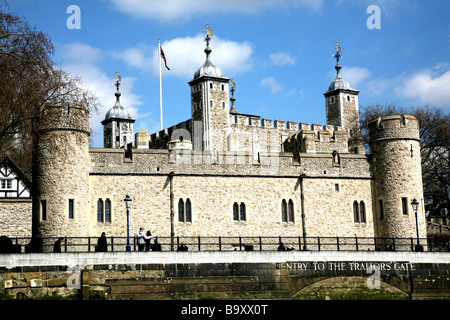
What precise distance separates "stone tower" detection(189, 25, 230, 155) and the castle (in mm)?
24826

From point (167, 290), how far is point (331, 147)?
24.5m

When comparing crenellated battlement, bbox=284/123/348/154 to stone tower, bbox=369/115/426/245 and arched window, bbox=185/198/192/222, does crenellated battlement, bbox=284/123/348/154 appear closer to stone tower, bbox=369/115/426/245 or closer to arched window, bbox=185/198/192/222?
stone tower, bbox=369/115/426/245

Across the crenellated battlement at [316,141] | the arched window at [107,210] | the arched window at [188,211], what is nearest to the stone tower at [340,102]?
the crenellated battlement at [316,141]

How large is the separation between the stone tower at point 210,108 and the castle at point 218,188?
2483 cm

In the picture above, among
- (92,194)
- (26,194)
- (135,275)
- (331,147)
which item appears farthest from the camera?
(331,147)

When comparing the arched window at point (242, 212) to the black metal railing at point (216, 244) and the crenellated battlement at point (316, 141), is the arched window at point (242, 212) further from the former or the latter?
the crenellated battlement at point (316, 141)

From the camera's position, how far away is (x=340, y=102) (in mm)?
80375

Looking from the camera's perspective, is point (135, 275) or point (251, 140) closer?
point (135, 275)

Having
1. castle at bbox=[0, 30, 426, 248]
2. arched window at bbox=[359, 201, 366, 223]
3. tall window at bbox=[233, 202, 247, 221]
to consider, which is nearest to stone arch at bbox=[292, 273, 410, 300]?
castle at bbox=[0, 30, 426, 248]

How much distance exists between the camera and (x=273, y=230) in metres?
36.3

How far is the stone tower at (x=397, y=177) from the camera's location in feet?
123
